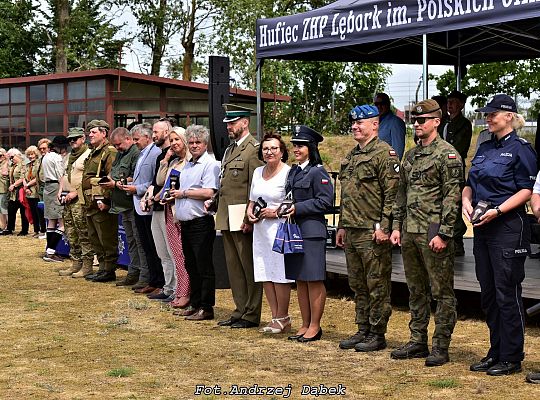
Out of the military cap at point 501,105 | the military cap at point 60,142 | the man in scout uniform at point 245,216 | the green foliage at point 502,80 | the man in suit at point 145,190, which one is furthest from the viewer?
the green foliage at point 502,80

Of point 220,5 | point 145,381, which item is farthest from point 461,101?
point 220,5

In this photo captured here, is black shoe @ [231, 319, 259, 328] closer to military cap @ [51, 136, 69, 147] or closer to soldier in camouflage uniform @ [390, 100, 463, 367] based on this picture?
soldier in camouflage uniform @ [390, 100, 463, 367]

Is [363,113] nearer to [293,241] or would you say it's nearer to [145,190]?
[293,241]

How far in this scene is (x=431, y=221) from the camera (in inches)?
250

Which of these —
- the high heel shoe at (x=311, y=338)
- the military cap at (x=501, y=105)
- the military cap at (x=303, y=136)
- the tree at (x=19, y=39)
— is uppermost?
the tree at (x=19, y=39)

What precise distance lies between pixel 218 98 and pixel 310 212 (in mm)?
3890

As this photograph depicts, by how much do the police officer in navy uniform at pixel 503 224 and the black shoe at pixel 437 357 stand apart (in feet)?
1.25

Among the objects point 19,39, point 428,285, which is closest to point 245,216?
point 428,285

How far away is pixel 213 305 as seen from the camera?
28.5 feet

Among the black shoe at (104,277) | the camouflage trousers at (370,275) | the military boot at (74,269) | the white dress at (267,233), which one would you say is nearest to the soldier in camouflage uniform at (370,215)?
the camouflage trousers at (370,275)

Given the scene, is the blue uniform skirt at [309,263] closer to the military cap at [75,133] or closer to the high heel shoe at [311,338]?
the high heel shoe at [311,338]

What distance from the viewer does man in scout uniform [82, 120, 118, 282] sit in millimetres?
10617

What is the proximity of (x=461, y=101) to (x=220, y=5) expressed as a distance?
2586 cm

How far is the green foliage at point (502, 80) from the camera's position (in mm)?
28406
